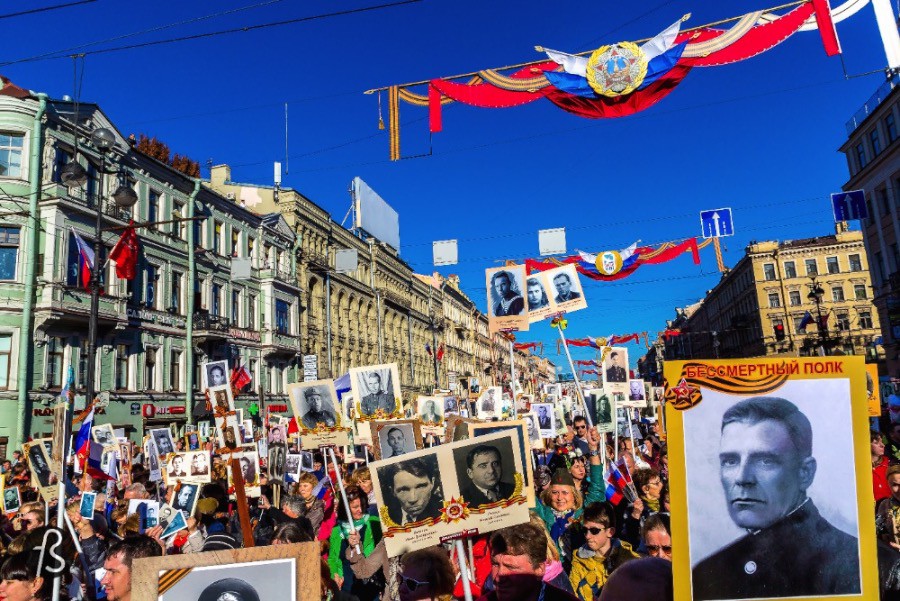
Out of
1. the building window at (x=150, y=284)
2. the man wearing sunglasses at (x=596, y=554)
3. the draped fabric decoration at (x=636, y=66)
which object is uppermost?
the building window at (x=150, y=284)

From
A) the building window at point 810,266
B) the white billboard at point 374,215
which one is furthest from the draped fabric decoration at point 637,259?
the building window at point 810,266

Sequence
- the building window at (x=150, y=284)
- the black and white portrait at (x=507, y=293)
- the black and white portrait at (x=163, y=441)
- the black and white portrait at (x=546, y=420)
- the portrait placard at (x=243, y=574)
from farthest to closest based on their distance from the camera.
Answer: the building window at (x=150, y=284)
the black and white portrait at (x=546, y=420)
the black and white portrait at (x=163, y=441)
the black and white portrait at (x=507, y=293)
the portrait placard at (x=243, y=574)

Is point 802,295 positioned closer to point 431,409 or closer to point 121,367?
point 121,367

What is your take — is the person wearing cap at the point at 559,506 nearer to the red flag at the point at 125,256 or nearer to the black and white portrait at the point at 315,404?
the black and white portrait at the point at 315,404

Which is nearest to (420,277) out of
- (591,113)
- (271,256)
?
(271,256)

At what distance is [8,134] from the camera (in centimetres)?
2317

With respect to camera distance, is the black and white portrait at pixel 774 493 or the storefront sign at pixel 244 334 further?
the storefront sign at pixel 244 334

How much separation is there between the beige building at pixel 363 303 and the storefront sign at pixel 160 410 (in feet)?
41.0

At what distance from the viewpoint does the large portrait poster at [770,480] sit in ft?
7.81

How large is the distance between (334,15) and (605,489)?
25.6 feet

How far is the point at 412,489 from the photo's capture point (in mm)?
3990

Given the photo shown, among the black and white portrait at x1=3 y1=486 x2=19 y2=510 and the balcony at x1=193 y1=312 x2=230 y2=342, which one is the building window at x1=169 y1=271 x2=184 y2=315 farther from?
the black and white portrait at x1=3 y1=486 x2=19 y2=510

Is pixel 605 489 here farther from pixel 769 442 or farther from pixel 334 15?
pixel 334 15

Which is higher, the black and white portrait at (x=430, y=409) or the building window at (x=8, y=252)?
the building window at (x=8, y=252)
